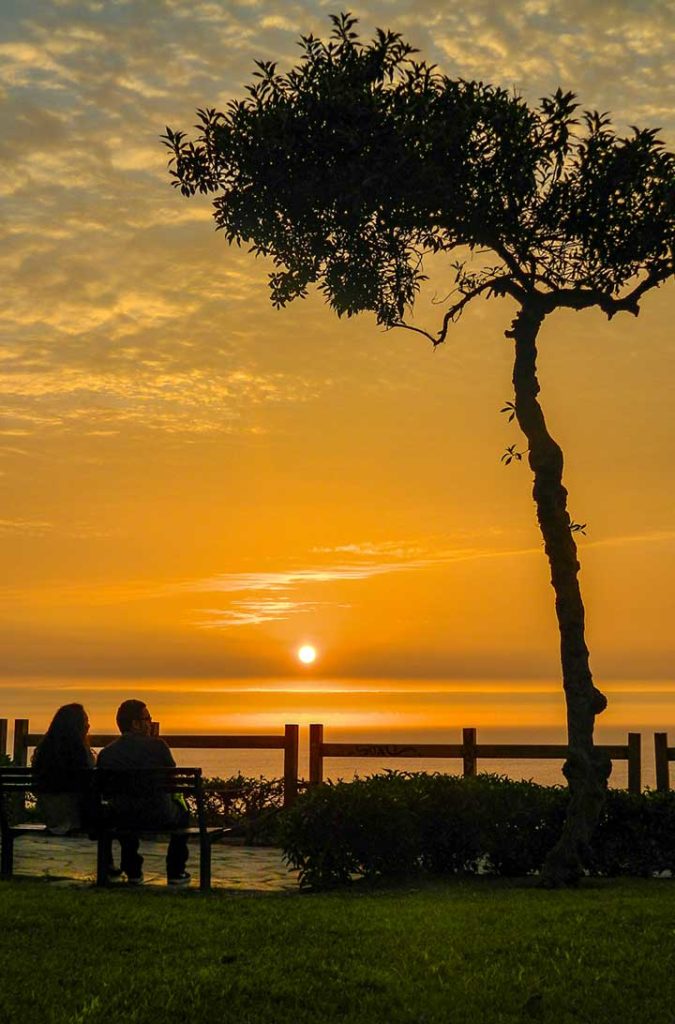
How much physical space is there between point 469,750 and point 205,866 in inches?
305

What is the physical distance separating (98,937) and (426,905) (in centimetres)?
350

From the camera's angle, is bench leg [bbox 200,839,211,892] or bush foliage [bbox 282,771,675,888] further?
bush foliage [bbox 282,771,675,888]

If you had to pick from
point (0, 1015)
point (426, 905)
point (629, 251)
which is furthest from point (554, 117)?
point (0, 1015)

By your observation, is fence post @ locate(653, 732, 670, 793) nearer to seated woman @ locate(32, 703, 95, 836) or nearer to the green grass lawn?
the green grass lawn

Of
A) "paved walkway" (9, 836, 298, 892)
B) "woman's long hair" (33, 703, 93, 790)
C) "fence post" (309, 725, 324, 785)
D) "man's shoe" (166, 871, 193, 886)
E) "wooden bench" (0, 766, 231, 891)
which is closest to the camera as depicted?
"wooden bench" (0, 766, 231, 891)

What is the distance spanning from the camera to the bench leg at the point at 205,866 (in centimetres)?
1330

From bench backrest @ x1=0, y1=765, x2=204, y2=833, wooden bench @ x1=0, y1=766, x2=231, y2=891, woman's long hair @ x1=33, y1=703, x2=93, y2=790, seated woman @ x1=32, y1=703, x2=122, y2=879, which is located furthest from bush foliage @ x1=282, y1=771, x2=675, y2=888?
woman's long hair @ x1=33, y1=703, x2=93, y2=790

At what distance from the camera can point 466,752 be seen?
66.5 ft

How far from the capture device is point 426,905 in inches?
477

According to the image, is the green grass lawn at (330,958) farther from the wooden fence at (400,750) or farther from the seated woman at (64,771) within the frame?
the wooden fence at (400,750)

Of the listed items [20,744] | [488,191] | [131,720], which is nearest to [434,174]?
[488,191]

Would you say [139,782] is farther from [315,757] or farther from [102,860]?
[315,757]

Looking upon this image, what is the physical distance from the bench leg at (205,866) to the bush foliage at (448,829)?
1.25 m

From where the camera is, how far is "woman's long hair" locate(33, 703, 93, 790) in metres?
13.8
